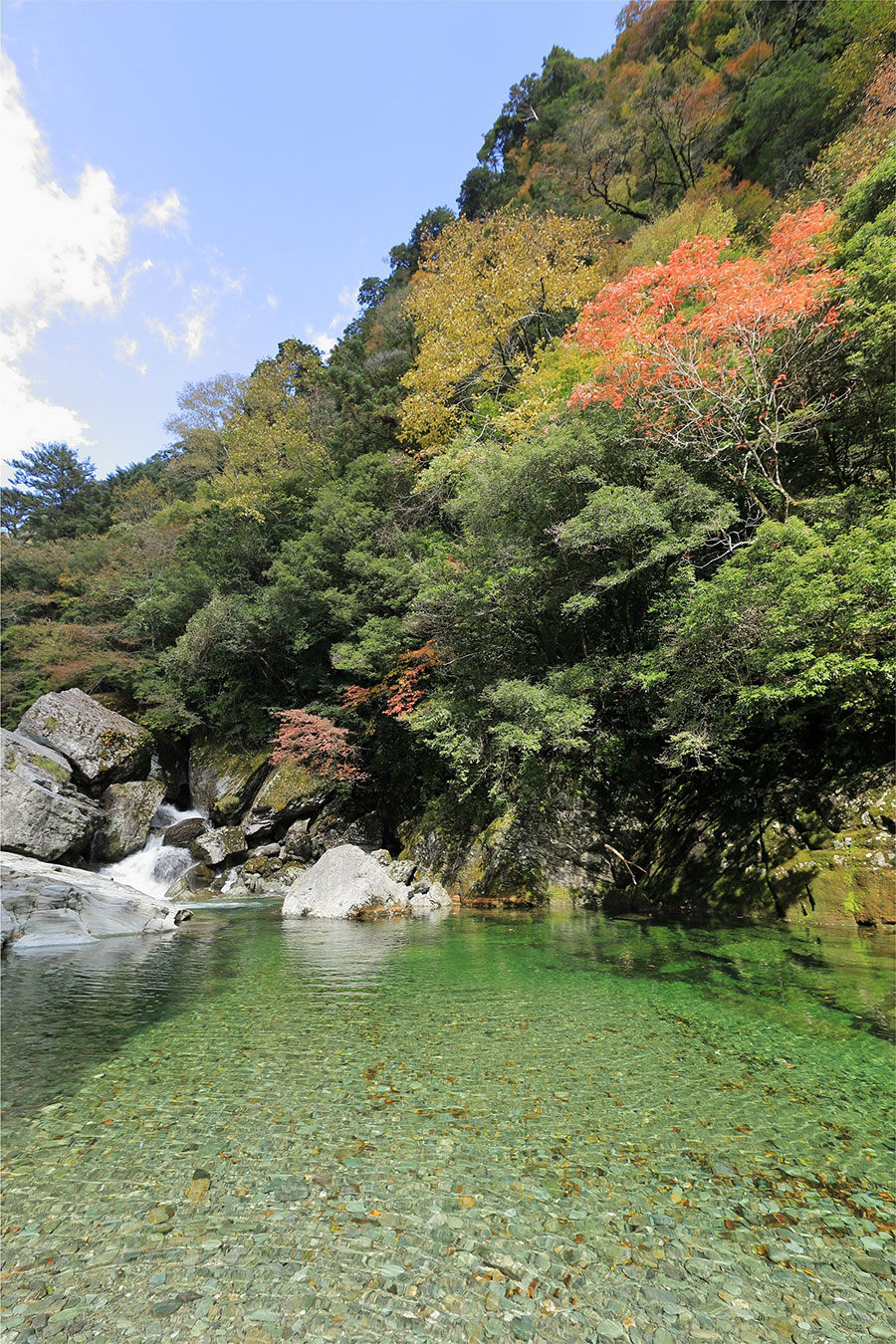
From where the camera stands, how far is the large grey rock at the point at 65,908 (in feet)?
27.0

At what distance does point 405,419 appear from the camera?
58.4ft

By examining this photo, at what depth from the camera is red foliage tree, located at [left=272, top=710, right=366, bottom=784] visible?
1616 centimetres

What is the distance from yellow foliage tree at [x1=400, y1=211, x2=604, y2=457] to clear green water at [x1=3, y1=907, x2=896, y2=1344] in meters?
14.6

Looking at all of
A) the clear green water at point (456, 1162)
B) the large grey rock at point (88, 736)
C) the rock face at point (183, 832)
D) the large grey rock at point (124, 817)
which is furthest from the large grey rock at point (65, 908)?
the large grey rock at point (88, 736)

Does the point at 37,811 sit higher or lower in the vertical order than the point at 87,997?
higher

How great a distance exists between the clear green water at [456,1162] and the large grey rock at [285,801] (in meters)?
10.4

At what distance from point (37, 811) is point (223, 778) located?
5828 mm

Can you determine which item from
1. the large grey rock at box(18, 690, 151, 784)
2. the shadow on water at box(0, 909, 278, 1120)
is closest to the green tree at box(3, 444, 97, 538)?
the large grey rock at box(18, 690, 151, 784)

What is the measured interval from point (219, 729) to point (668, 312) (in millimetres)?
17425

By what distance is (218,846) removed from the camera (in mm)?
15695

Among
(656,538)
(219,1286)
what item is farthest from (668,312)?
(219,1286)

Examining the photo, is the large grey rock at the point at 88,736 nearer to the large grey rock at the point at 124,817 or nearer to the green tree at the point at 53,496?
the large grey rock at the point at 124,817

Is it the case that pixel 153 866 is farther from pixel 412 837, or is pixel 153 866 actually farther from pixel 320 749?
pixel 412 837

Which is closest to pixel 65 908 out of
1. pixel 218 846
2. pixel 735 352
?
pixel 218 846
